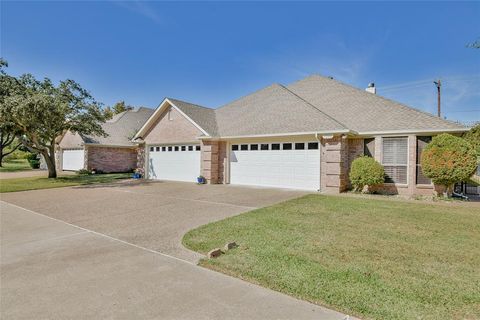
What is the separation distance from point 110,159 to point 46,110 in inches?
466

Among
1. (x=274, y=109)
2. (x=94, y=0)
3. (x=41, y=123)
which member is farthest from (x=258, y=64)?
(x=41, y=123)

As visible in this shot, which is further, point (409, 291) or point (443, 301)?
point (409, 291)

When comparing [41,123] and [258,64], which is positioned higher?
[258,64]

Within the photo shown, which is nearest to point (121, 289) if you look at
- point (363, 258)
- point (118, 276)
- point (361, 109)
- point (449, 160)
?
point (118, 276)

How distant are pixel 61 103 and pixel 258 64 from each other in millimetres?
13913

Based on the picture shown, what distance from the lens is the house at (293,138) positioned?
1232 centimetres

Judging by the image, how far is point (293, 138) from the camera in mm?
13852

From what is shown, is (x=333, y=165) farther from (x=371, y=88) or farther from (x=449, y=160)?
(x=371, y=88)

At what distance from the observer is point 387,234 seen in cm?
601

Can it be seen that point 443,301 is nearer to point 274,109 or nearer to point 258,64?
point 274,109

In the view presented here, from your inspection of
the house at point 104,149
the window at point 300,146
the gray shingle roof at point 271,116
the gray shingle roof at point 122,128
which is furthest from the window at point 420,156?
the gray shingle roof at point 122,128

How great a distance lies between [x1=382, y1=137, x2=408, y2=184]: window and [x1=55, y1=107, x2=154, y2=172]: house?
2097 cm

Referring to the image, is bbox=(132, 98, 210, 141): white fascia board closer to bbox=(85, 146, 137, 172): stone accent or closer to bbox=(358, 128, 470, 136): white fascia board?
bbox=(85, 146, 137, 172): stone accent

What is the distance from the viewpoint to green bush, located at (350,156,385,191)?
11.8 meters
